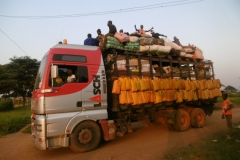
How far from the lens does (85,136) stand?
5543mm

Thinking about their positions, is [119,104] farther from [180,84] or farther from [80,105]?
[180,84]

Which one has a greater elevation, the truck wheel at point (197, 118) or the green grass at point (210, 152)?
the truck wheel at point (197, 118)

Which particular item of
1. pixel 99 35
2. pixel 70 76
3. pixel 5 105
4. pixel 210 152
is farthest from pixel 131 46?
pixel 5 105

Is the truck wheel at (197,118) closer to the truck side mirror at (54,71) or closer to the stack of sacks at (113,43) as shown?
the stack of sacks at (113,43)

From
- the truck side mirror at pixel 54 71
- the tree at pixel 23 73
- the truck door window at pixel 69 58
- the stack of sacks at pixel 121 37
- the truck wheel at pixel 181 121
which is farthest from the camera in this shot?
the tree at pixel 23 73

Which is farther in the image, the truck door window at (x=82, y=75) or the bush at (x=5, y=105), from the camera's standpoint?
the bush at (x=5, y=105)

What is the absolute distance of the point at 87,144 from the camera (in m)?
5.58

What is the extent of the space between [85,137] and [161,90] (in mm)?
3239

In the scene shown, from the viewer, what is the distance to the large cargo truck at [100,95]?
5.16 m

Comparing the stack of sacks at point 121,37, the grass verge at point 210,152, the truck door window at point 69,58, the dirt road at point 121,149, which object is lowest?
the dirt road at point 121,149

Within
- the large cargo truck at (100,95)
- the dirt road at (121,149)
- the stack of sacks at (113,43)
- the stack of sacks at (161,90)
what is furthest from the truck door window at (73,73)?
the dirt road at (121,149)

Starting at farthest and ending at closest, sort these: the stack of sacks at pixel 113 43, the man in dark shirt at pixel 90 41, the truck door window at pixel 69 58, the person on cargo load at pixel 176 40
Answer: the person on cargo load at pixel 176 40, the man in dark shirt at pixel 90 41, the stack of sacks at pixel 113 43, the truck door window at pixel 69 58

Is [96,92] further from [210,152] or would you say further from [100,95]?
[210,152]

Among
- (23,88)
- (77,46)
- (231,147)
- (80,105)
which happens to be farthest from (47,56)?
(23,88)
